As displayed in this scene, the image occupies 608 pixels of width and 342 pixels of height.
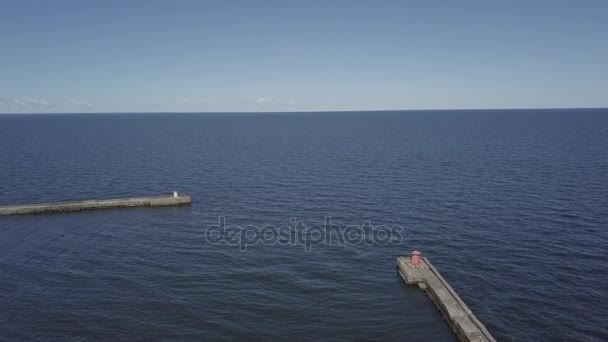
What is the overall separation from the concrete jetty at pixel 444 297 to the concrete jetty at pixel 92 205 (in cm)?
3900

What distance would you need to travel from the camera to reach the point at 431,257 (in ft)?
148

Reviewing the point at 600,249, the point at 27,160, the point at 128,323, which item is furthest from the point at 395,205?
the point at 27,160

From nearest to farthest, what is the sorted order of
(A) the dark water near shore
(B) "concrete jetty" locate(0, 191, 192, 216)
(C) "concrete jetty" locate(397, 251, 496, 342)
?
(C) "concrete jetty" locate(397, 251, 496, 342) → (A) the dark water near shore → (B) "concrete jetty" locate(0, 191, 192, 216)

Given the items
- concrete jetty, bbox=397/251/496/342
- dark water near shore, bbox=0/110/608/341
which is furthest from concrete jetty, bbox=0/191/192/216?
concrete jetty, bbox=397/251/496/342

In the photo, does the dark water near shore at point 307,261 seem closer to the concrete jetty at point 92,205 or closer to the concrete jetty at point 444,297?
the concrete jetty at point 444,297

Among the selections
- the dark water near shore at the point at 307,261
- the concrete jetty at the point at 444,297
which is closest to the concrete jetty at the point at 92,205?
the dark water near shore at the point at 307,261

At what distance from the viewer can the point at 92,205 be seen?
6400 cm

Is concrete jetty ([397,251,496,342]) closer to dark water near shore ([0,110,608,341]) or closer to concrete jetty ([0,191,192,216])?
dark water near shore ([0,110,608,341])

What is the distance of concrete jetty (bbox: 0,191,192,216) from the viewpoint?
6141cm

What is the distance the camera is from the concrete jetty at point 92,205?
6141 centimetres

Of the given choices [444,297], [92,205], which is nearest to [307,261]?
[444,297]

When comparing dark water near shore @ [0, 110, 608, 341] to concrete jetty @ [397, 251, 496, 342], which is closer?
concrete jetty @ [397, 251, 496, 342]

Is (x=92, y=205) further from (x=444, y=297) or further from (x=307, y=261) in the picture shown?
(x=444, y=297)

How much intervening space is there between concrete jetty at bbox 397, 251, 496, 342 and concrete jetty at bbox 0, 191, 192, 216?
3900cm
